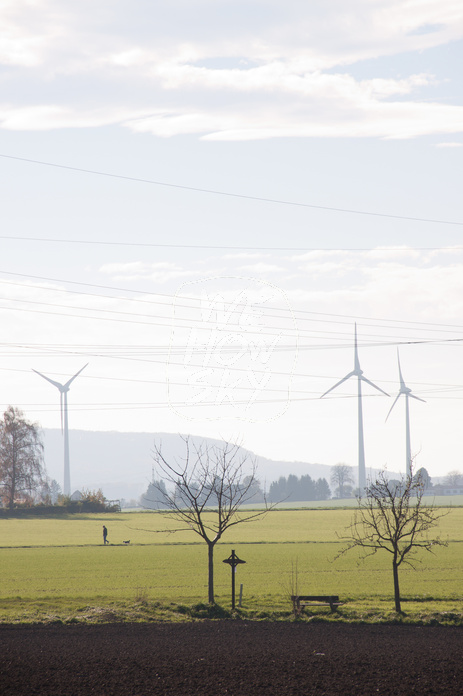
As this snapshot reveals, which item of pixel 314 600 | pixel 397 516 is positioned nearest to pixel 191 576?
pixel 397 516

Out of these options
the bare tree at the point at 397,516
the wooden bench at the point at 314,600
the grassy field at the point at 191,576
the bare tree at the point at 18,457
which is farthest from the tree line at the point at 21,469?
the wooden bench at the point at 314,600

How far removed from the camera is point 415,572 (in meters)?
54.9

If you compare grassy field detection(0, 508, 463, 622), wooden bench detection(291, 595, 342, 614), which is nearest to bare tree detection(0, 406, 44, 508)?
grassy field detection(0, 508, 463, 622)

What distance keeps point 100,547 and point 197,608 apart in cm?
4827

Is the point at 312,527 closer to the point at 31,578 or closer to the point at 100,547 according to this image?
the point at 100,547

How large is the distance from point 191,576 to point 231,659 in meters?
27.8

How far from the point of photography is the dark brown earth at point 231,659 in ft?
72.7

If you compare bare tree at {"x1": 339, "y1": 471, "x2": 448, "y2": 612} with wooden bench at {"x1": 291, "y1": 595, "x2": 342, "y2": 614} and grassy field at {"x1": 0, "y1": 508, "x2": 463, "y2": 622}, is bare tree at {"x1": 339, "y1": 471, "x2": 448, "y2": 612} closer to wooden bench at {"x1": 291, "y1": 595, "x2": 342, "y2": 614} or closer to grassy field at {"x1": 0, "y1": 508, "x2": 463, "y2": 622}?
grassy field at {"x1": 0, "y1": 508, "x2": 463, "y2": 622}

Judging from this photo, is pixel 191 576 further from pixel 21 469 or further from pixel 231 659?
pixel 21 469

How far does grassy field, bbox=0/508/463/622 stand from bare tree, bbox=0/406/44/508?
188 feet

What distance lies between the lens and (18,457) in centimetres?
15938

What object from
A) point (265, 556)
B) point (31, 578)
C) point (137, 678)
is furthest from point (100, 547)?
point (137, 678)

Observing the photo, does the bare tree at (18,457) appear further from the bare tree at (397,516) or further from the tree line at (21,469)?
the bare tree at (397,516)

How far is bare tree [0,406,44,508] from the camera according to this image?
516 feet
